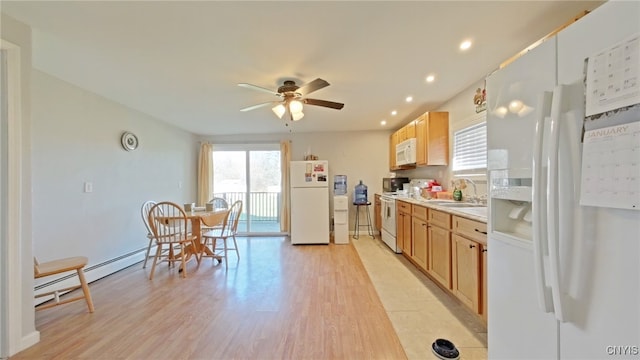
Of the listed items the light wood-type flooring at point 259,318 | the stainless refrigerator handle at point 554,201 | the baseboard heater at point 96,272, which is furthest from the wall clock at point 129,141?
the stainless refrigerator handle at point 554,201

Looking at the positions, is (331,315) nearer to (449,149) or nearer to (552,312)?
(552,312)

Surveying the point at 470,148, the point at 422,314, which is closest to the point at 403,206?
the point at 470,148

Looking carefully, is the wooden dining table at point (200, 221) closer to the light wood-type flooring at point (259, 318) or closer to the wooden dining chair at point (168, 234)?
the wooden dining chair at point (168, 234)

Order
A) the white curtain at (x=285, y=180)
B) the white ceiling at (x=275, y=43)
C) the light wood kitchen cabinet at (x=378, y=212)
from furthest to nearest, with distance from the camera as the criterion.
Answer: the white curtain at (x=285, y=180)
the light wood kitchen cabinet at (x=378, y=212)
the white ceiling at (x=275, y=43)

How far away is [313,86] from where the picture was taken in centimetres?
244

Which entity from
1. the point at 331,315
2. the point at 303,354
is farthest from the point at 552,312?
the point at 331,315

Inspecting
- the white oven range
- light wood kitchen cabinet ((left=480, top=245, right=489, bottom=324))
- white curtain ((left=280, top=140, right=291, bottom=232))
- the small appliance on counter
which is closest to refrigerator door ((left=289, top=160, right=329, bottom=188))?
white curtain ((left=280, top=140, right=291, bottom=232))

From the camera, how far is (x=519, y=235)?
3.77ft

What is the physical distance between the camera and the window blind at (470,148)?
2.89 meters

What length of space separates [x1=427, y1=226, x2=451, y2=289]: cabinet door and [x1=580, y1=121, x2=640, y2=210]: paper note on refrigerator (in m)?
1.75

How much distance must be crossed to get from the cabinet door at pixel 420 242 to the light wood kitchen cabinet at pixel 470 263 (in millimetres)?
654

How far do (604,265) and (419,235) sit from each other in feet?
8.06

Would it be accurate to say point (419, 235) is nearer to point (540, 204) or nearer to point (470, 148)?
point (470, 148)

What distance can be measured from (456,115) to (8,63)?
4198 mm
